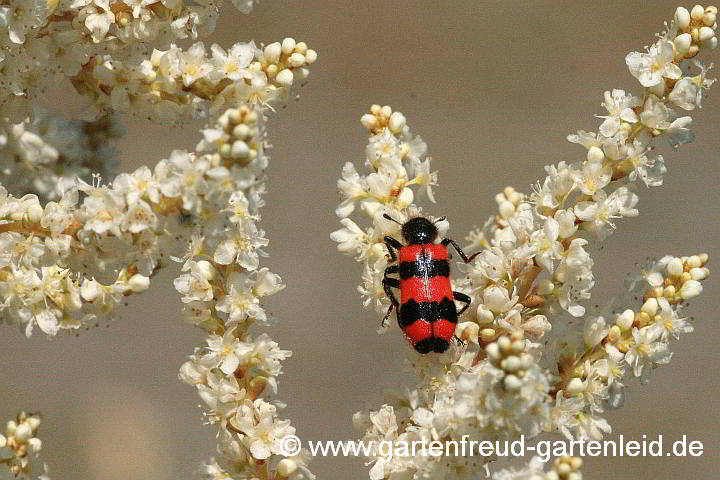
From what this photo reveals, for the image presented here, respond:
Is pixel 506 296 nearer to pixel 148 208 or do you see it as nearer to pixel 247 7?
pixel 148 208

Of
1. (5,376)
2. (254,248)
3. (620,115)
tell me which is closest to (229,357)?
(254,248)

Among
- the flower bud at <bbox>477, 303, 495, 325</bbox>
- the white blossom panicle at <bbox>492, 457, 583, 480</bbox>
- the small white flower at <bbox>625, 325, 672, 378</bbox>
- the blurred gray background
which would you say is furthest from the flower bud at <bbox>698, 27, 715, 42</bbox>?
the blurred gray background

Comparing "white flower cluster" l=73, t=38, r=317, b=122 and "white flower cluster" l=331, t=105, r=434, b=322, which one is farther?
"white flower cluster" l=331, t=105, r=434, b=322

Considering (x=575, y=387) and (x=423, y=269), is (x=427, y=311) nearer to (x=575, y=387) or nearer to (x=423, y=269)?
(x=423, y=269)

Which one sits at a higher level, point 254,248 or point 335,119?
point 335,119

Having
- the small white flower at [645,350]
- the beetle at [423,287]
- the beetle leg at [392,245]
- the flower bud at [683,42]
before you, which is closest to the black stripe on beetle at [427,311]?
the beetle at [423,287]

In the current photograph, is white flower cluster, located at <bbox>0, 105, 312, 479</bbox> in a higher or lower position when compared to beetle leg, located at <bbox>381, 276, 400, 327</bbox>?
lower

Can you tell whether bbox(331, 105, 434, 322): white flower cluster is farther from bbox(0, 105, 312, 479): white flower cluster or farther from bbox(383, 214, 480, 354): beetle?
bbox(0, 105, 312, 479): white flower cluster
